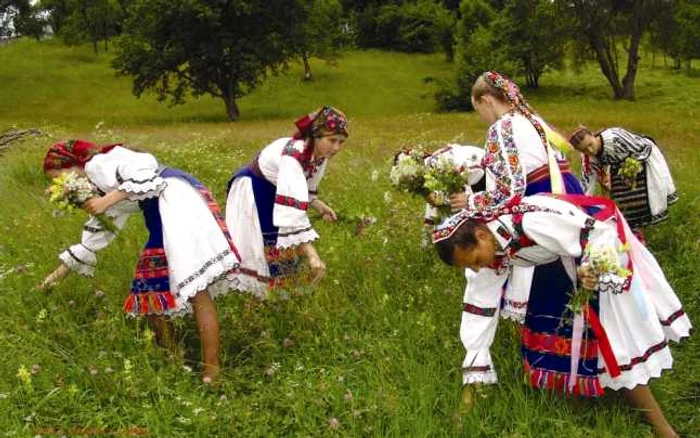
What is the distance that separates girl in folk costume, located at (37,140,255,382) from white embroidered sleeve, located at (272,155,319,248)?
0.35 meters

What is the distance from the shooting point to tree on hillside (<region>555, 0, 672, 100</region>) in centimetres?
3017

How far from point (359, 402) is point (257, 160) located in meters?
1.93

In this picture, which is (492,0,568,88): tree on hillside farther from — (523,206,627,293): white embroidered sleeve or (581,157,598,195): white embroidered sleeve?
(523,206,627,293): white embroidered sleeve

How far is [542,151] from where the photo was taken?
4.07m

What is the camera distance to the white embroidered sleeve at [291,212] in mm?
4262

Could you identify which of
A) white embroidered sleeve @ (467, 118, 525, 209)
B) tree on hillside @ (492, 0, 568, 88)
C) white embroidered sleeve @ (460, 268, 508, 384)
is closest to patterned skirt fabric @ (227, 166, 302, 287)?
white embroidered sleeve @ (467, 118, 525, 209)

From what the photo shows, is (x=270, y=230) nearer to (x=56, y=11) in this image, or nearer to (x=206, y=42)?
(x=206, y=42)

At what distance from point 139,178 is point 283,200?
90 centimetres

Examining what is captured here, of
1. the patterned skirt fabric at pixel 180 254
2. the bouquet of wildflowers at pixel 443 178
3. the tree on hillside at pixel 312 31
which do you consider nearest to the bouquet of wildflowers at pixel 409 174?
the bouquet of wildflowers at pixel 443 178

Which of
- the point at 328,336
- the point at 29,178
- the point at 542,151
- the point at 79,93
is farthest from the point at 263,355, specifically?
the point at 79,93

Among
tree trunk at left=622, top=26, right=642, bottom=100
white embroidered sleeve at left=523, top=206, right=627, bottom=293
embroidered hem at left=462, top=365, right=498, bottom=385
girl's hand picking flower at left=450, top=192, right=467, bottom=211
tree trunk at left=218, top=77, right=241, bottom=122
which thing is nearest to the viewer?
white embroidered sleeve at left=523, top=206, right=627, bottom=293

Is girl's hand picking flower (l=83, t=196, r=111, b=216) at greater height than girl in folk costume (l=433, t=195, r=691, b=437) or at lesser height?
greater

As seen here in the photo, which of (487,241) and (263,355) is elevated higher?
(487,241)

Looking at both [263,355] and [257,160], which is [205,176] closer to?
[257,160]
